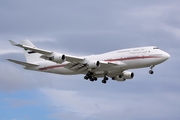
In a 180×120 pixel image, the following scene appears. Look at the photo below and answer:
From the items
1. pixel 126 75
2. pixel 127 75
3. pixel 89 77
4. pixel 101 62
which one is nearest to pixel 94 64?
pixel 101 62

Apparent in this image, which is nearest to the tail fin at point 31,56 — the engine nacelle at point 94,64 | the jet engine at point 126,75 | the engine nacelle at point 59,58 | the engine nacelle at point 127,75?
the engine nacelle at point 59,58

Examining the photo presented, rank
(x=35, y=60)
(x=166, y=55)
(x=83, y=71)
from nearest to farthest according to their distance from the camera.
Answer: (x=166, y=55), (x=83, y=71), (x=35, y=60)

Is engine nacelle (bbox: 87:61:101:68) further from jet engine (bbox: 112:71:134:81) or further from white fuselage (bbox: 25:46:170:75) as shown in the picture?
jet engine (bbox: 112:71:134:81)

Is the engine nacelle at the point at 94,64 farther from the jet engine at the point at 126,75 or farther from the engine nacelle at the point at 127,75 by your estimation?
the engine nacelle at the point at 127,75

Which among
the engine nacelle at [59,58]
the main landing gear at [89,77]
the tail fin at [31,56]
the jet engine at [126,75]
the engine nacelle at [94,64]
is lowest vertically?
the main landing gear at [89,77]

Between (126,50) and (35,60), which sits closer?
(126,50)

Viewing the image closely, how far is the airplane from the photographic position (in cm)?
8516

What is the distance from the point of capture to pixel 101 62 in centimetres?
8688

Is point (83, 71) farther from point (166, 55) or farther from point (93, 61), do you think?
point (166, 55)

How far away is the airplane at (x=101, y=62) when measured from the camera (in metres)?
85.2

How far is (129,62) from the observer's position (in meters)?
85.6

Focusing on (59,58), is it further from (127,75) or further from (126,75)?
(127,75)

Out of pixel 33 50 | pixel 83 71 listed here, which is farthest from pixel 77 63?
pixel 33 50

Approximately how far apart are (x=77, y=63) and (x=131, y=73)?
11246mm
